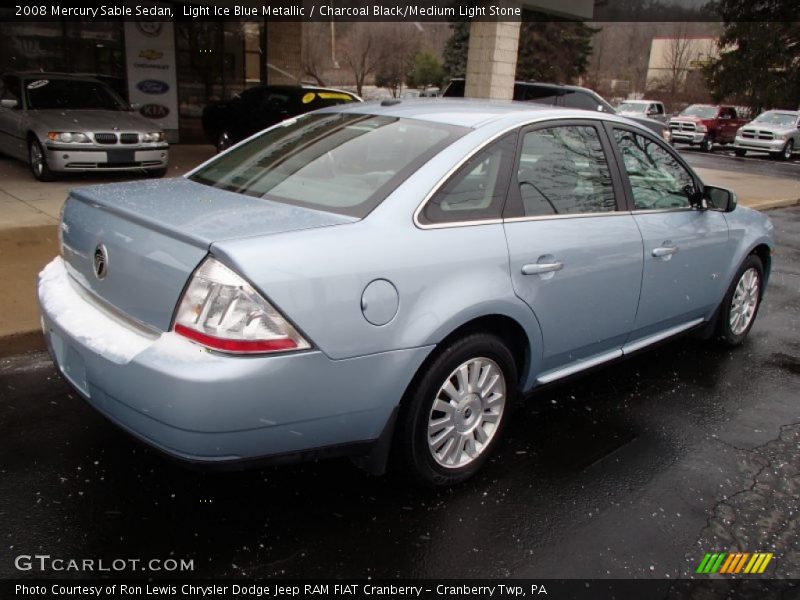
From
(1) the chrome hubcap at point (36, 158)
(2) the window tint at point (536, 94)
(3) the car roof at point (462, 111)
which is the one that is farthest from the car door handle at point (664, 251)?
(2) the window tint at point (536, 94)

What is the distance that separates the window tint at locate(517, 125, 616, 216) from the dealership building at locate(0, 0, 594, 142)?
11.9 meters

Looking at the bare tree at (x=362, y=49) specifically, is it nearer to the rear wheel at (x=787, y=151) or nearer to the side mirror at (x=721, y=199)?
the rear wheel at (x=787, y=151)

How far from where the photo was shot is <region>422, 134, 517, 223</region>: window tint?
288 cm

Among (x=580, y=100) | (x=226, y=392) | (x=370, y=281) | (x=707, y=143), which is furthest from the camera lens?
(x=707, y=143)

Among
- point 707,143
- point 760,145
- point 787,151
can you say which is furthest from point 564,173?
point 707,143

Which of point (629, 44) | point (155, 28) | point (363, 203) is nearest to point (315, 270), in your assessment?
point (363, 203)

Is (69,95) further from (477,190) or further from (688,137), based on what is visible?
(688,137)

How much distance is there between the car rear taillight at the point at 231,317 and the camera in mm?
2309

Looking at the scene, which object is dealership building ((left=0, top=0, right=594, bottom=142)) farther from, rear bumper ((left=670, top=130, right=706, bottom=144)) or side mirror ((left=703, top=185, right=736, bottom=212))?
rear bumper ((left=670, top=130, right=706, bottom=144))

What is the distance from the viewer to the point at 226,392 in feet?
7.48

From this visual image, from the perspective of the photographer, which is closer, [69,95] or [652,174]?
[652,174]

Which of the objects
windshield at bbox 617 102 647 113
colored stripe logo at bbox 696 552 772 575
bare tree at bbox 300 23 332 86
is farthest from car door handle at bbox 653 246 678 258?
bare tree at bbox 300 23 332 86

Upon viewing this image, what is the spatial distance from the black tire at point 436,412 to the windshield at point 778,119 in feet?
87.7

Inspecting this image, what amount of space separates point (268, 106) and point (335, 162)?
1038cm
